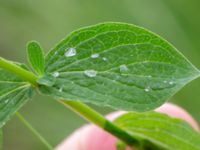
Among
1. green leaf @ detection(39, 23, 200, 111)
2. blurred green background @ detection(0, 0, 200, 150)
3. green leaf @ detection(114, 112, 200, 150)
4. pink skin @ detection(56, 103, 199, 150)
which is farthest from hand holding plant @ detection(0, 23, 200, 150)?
blurred green background @ detection(0, 0, 200, 150)

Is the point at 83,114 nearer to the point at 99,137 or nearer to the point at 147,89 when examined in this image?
the point at 147,89

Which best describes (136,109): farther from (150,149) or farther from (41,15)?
(41,15)

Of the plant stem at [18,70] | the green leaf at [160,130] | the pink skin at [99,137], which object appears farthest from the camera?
the pink skin at [99,137]

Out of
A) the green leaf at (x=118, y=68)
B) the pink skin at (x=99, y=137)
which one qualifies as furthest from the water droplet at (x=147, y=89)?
the pink skin at (x=99, y=137)

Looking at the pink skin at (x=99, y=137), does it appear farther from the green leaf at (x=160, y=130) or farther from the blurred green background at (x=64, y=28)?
the green leaf at (x=160, y=130)

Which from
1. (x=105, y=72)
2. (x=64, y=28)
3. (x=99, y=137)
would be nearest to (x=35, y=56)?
(x=105, y=72)

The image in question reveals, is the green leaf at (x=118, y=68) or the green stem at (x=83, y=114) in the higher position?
the green leaf at (x=118, y=68)

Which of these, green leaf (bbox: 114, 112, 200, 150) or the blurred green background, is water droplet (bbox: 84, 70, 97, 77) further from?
the blurred green background
